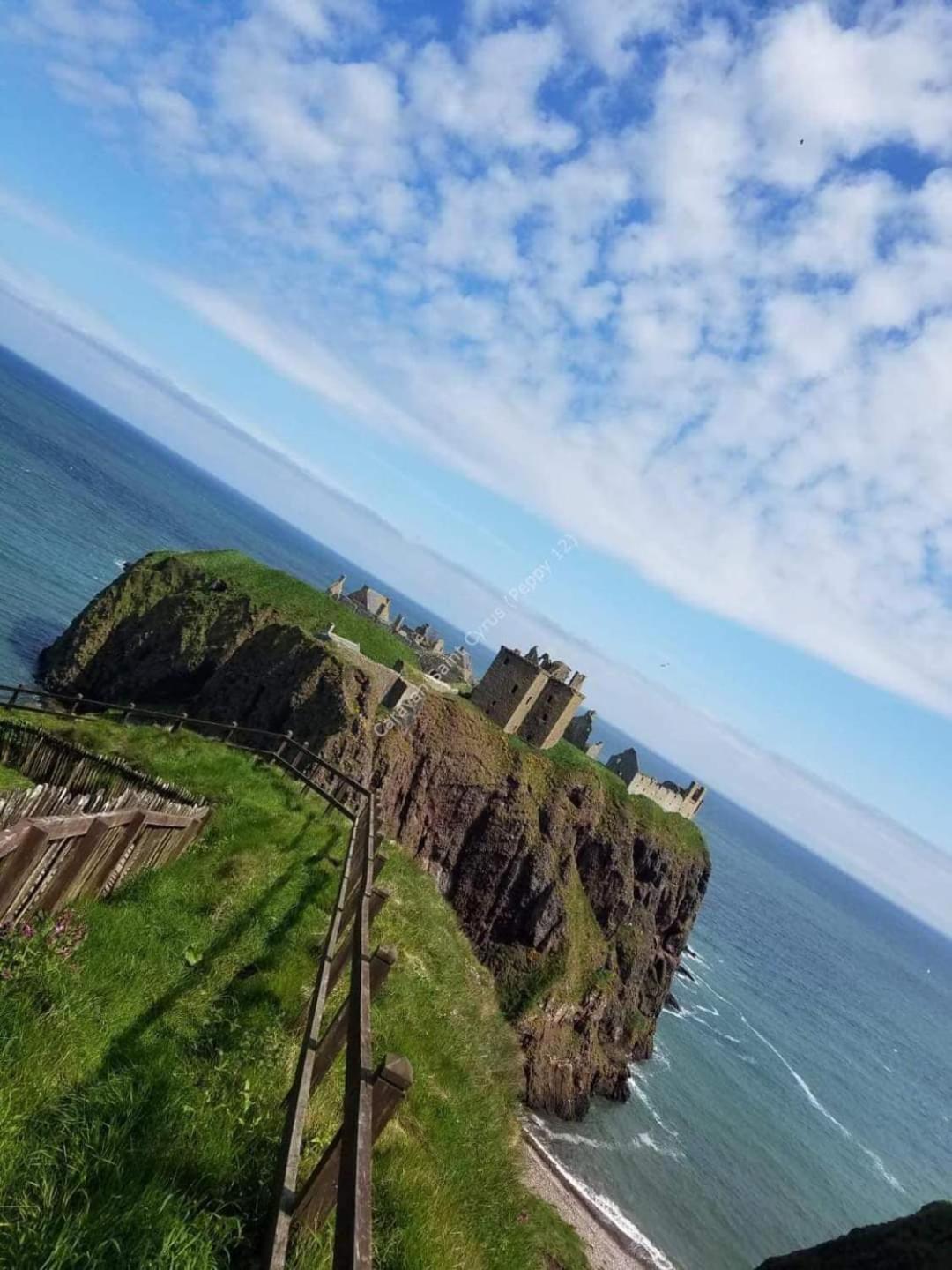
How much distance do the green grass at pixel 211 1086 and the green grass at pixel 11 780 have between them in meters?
4.16

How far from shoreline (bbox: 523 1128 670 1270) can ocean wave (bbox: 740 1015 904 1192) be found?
40.7 meters

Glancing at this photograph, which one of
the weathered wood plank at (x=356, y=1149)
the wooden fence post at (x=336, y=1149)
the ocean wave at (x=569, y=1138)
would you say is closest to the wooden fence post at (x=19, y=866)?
the weathered wood plank at (x=356, y=1149)

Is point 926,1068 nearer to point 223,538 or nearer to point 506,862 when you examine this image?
point 506,862

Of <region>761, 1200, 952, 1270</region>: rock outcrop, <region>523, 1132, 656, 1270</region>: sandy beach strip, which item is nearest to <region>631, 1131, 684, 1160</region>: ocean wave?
<region>523, 1132, 656, 1270</region>: sandy beach strip

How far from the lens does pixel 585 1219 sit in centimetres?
3450

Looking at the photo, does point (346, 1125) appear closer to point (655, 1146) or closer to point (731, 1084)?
point (655, 1146)

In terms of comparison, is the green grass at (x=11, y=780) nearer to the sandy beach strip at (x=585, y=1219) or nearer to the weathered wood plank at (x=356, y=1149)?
the weathered wood plank at (x=356, y=1149)

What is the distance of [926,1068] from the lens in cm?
11306

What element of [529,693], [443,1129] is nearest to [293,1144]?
[443,1129]

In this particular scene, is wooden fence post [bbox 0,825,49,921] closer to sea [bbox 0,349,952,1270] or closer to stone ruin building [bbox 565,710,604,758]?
sea [bbox 0,349,952,1270]

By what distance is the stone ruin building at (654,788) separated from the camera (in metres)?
66.4

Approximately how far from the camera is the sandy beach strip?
31609 millimetres

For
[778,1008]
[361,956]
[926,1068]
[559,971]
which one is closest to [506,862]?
[559,971]

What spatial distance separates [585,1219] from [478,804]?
22200mm
